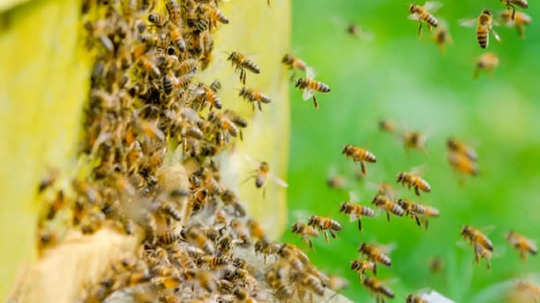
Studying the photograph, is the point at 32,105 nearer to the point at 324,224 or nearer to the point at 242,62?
the point at 242,62

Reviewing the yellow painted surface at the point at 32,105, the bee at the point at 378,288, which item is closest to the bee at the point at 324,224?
the bee at the point at 378,288

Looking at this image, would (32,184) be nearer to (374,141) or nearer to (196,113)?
(196,113)

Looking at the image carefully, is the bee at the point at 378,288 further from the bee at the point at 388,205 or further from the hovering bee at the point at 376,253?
the bee at the point at 388,205

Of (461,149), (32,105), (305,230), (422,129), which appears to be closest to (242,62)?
(305,230)

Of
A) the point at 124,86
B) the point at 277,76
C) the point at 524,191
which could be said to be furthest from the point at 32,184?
the point at 524,191

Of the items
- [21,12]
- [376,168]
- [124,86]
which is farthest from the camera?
[376,168]

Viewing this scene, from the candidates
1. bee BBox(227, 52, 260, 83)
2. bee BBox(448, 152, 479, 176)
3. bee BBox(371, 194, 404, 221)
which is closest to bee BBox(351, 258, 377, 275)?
bee BBox(371, 194, 404, 221)
